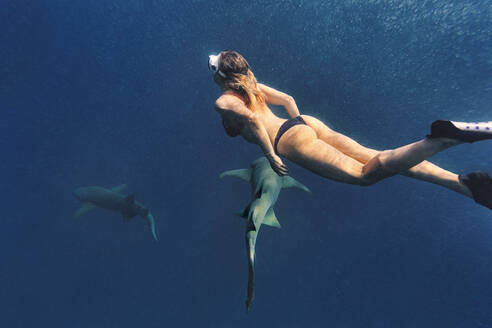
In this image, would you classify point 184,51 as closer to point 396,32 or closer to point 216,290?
→ point 396,32

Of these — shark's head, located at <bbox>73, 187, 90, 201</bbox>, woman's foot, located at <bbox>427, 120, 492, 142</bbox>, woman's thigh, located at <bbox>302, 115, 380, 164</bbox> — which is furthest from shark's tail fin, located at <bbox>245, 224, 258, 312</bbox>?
shark's head, located at <bbox>73, 187, 90, 201</bbox>

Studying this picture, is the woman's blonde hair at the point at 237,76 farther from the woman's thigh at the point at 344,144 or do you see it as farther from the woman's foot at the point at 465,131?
the woman's foot at the point at 465,131

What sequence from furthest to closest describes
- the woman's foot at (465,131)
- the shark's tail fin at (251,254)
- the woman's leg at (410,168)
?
the shark's tail fin at (251,254) < the woman's leg at (410,168) < the woman's foot at (465,131)

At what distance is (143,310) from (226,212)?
1095cm

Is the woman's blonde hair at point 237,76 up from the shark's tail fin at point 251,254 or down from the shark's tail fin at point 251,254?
up

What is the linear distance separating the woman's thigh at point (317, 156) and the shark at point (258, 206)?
1.17m

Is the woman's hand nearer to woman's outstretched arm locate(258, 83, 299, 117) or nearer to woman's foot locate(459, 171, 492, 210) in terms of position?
woman's outstretched arm locate(258, 83, 299, 117)

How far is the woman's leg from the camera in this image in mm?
2051

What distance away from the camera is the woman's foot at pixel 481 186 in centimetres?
192

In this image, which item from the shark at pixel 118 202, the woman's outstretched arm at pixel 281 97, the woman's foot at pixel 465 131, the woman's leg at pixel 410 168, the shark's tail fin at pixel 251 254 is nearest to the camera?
the woman's foot at pixel 465 131

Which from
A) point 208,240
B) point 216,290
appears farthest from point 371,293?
point 208,240

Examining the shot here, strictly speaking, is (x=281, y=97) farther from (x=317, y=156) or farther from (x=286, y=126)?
(x=317, y=156)

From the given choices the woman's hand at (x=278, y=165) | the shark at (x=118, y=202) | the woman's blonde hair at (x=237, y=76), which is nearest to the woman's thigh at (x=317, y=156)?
the woman's hand at (x=278, y=165)

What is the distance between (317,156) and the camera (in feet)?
7.24
